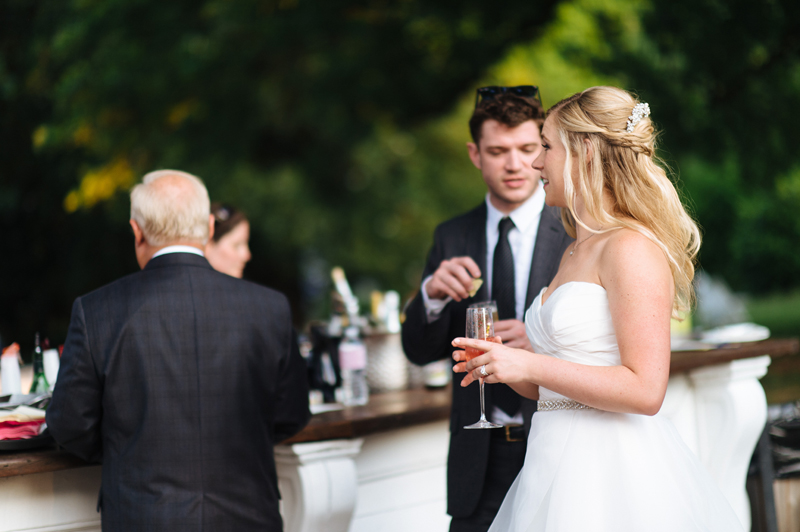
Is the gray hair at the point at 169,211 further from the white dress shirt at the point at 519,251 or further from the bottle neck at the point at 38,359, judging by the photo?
the bottle neck at the point at 38,359

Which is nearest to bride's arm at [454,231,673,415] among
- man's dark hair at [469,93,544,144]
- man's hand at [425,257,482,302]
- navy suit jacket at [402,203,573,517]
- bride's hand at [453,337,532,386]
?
bride's hand at [453,337,532,386]

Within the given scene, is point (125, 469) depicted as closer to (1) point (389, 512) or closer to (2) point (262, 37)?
(1) point (389, 512)

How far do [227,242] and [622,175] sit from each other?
2.59 metres

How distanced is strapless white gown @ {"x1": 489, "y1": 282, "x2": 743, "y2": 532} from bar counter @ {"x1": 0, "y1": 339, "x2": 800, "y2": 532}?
103cm

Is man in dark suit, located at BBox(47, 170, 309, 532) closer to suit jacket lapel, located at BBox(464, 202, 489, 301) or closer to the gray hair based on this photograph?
the gray hair

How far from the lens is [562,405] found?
1.95 meters

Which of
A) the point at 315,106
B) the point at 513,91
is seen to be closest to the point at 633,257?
the point at 513,91

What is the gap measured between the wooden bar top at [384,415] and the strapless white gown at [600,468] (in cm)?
101

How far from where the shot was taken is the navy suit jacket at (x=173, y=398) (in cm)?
212

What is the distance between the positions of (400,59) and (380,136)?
1.41m

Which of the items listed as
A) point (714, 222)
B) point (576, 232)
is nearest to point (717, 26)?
point (576, 232)

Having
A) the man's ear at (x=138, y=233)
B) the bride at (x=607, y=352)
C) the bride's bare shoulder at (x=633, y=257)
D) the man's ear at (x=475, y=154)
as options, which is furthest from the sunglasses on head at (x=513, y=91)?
the man's ear at (x=138, y=233)

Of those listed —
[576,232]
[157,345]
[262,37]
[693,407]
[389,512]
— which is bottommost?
[389,512]

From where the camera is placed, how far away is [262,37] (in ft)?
25.2
